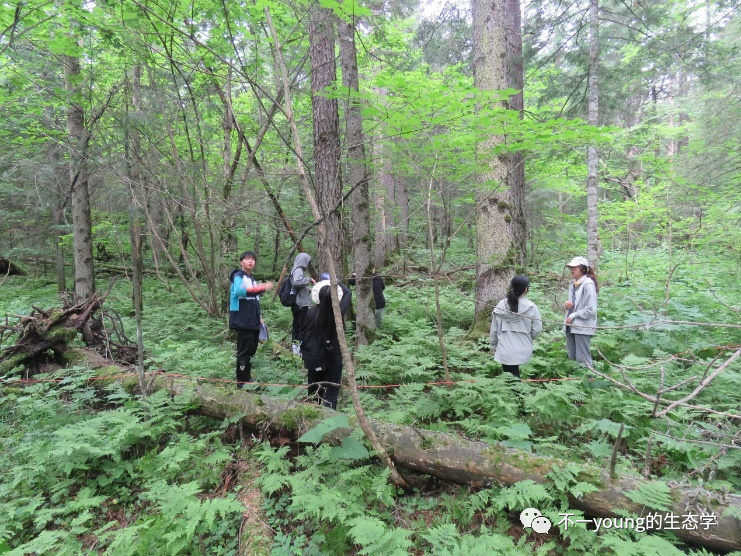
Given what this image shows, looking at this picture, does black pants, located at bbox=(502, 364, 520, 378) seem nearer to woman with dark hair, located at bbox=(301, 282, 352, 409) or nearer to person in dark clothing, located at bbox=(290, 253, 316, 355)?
woman with dark hair, located at bbox=(301, 282, 352, 409)

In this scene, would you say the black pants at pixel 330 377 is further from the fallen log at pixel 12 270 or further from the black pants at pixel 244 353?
the fallen log at pixel 12 270

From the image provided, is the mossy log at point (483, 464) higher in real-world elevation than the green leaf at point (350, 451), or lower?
lower

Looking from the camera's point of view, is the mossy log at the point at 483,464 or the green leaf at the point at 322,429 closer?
the mossy log at the point at 483,464

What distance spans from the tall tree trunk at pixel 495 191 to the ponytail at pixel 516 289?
1272 mm

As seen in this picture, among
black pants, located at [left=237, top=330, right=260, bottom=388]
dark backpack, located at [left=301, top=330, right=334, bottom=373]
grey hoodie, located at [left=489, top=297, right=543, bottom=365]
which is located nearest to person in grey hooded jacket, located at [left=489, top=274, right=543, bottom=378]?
grey hoodie, located at [left=489, top=297, right=543, bottom=365]

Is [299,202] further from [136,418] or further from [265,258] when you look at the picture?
[136,418]

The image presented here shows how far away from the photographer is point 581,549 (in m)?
2.51

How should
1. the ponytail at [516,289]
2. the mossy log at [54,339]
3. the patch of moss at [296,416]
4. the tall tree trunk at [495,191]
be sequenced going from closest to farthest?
1. the patch of moss at [296,416]
2. the ponytail at [516,289]
3. the mossy log at [54,339]
4. the tall tree trunk at [495,191]

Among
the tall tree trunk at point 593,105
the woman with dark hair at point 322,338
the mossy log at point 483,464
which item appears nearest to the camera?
the mossy log at point 483,464

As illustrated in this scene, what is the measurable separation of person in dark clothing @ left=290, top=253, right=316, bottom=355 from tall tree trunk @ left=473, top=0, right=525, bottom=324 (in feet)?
9.10

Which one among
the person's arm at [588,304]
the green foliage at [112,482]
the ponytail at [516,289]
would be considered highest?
the ponytail at [516,289]

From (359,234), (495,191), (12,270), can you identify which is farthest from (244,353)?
(12,270)

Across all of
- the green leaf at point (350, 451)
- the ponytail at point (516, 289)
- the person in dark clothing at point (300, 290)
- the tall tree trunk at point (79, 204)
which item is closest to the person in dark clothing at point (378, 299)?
the person in dark clothing at point (300, 290)

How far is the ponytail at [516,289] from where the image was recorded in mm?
→ 4336
